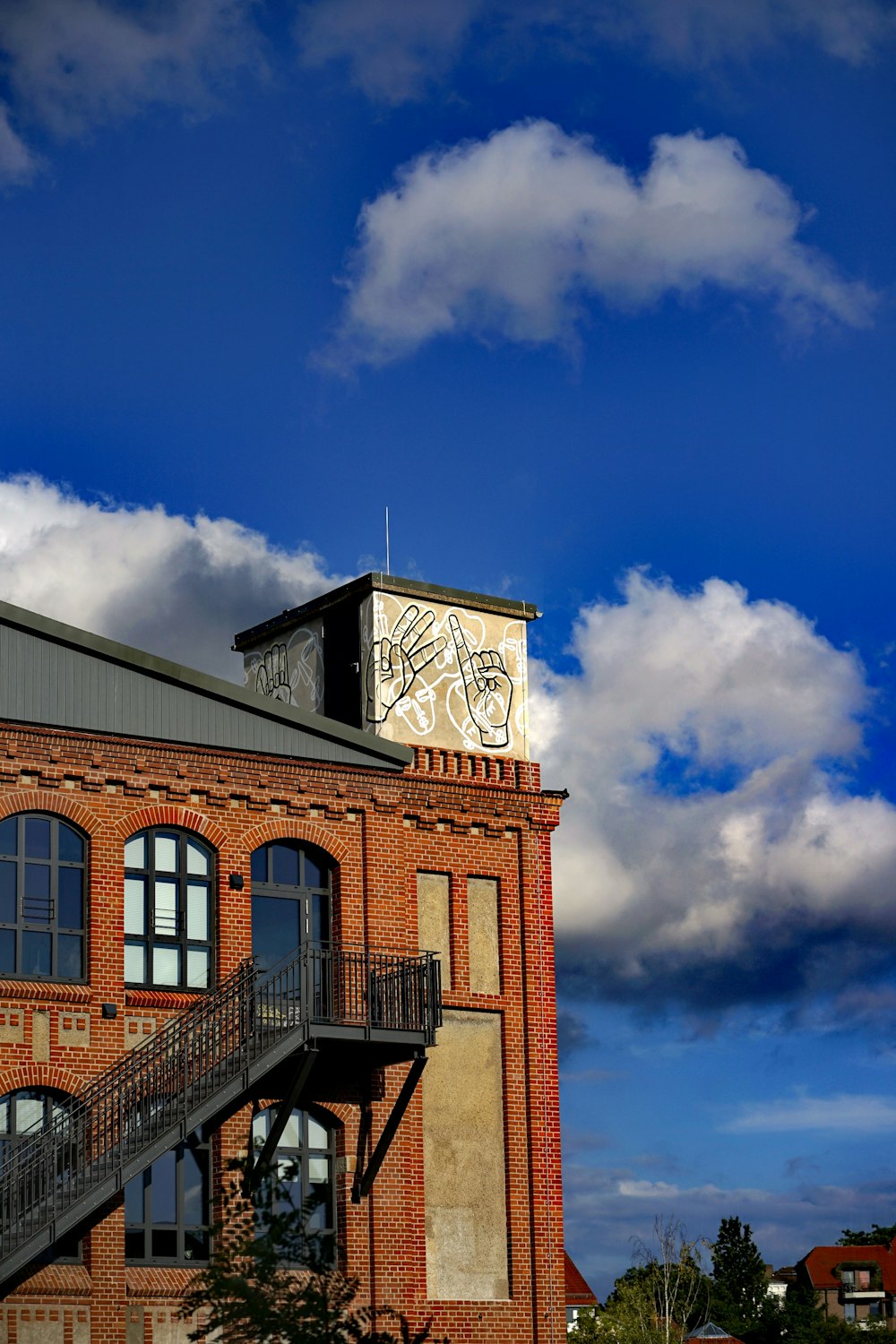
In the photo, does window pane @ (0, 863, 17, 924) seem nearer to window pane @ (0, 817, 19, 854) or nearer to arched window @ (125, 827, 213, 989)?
window pane @ (0, 817, 19, 854)

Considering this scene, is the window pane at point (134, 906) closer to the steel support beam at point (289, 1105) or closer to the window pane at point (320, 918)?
the window pane at point (320, 918)

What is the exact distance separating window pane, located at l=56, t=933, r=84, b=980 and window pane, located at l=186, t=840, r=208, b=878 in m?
2.15

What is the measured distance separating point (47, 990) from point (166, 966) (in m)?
2.02

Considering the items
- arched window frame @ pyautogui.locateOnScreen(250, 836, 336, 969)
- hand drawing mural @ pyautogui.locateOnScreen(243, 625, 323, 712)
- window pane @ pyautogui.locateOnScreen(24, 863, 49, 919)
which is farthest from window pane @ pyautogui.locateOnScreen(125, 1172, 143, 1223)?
hand drawing mural @ pyautogui.locateOnScreen(243, 625, 323, 712)

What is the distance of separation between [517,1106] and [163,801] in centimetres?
776

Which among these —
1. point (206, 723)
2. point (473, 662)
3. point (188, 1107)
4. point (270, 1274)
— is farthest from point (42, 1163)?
point (473, 662)

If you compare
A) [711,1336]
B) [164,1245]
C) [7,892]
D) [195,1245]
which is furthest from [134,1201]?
[711,1336]

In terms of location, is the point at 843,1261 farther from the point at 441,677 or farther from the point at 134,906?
the point at 134,906

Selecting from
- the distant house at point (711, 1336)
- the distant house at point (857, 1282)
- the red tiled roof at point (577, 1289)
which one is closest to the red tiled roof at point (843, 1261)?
the distant house at point (857, 1282)

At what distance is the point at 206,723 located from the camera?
29891 millimetres

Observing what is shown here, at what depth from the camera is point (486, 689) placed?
112 feet

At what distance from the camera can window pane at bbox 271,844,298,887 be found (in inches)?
1190

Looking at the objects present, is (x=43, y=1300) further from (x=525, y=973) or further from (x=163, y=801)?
(x=525, y=973)

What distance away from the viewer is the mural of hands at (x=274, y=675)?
35250 millimetres
